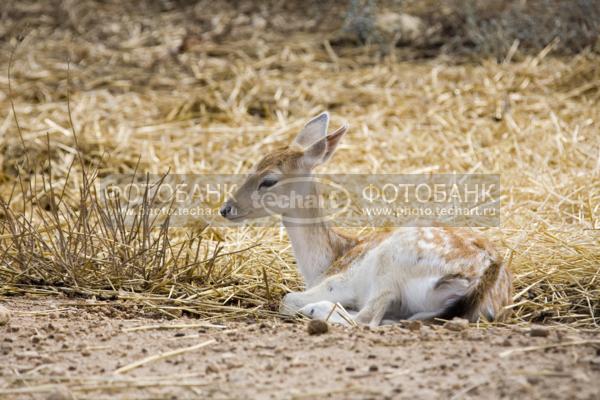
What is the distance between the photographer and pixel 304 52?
42.8 feet

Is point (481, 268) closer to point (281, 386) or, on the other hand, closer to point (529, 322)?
point (529, 322)

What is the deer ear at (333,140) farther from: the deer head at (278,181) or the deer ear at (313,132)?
the deer ear at (313,132)

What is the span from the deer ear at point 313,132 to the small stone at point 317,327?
2.08 m

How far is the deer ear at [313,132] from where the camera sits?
670cm

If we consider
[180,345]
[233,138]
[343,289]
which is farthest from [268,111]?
[180,345]

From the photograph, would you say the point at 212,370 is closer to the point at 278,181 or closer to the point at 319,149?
the point at 278,181

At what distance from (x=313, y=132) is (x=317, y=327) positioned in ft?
7.12

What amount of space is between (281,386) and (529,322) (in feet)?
6.32

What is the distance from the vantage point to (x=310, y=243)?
6.25 m

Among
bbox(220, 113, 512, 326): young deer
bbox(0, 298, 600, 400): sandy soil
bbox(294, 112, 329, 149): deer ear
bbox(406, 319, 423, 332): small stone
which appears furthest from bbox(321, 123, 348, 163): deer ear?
bbox(406, 319, 423, 332): small stone

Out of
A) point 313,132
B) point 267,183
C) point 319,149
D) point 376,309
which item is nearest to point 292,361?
point 376,309

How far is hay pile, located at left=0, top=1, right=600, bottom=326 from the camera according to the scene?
20.1ft

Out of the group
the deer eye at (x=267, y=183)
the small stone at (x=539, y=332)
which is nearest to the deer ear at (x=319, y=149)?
the deer eye at (x=267, y=183)

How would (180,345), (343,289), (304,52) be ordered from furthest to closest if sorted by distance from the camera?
1. (304,52)
2. (343,289)
3. (180,345)
